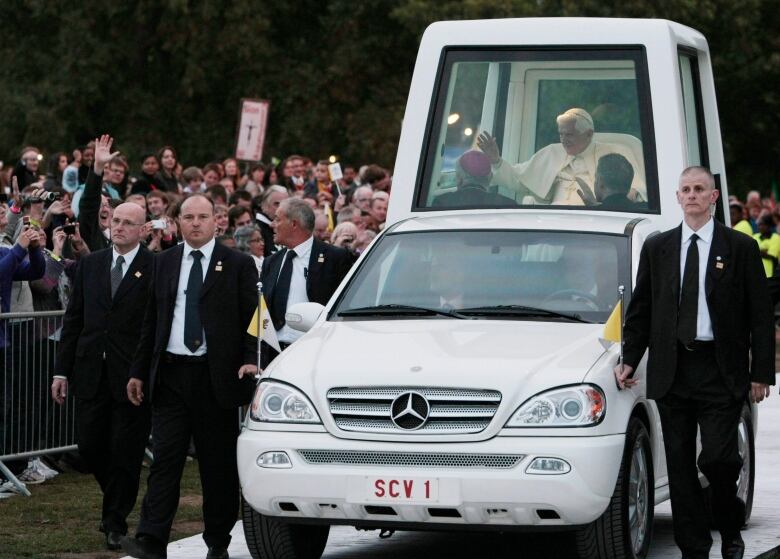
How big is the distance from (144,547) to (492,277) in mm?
2344

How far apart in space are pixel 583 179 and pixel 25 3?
106ft

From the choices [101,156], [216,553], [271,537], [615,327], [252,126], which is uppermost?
[101,156]

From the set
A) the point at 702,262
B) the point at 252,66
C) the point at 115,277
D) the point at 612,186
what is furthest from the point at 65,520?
the point at 252,66

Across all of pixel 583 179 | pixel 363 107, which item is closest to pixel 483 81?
pixel 583 179

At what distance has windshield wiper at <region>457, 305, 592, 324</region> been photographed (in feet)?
31.4

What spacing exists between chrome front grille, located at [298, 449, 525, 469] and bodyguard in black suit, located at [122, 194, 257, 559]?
1146mm

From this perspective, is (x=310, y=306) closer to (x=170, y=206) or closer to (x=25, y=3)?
(x=170, y=206)

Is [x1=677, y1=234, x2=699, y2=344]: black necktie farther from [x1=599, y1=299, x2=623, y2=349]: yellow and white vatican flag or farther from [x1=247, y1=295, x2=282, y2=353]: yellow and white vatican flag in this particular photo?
[x1=247, y1=295, x2=282, y2=353]: yellow and white vatican flag

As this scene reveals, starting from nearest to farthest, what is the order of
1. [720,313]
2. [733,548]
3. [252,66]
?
[720,313] < [733,548] < [252,66]

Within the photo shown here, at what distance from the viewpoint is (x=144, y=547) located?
9.63 metres

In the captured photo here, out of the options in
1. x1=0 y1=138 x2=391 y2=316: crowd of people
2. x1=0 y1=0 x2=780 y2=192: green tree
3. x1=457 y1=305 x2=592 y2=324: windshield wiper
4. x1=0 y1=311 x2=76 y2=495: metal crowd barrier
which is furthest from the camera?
x1=0 y1=0 x2=780 y2=192: green tree

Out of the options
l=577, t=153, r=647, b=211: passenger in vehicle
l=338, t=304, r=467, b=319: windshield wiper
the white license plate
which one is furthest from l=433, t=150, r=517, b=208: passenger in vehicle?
the white license plate

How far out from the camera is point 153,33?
42625 mm

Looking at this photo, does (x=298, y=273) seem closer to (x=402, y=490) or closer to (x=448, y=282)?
(x=448, y=282)
